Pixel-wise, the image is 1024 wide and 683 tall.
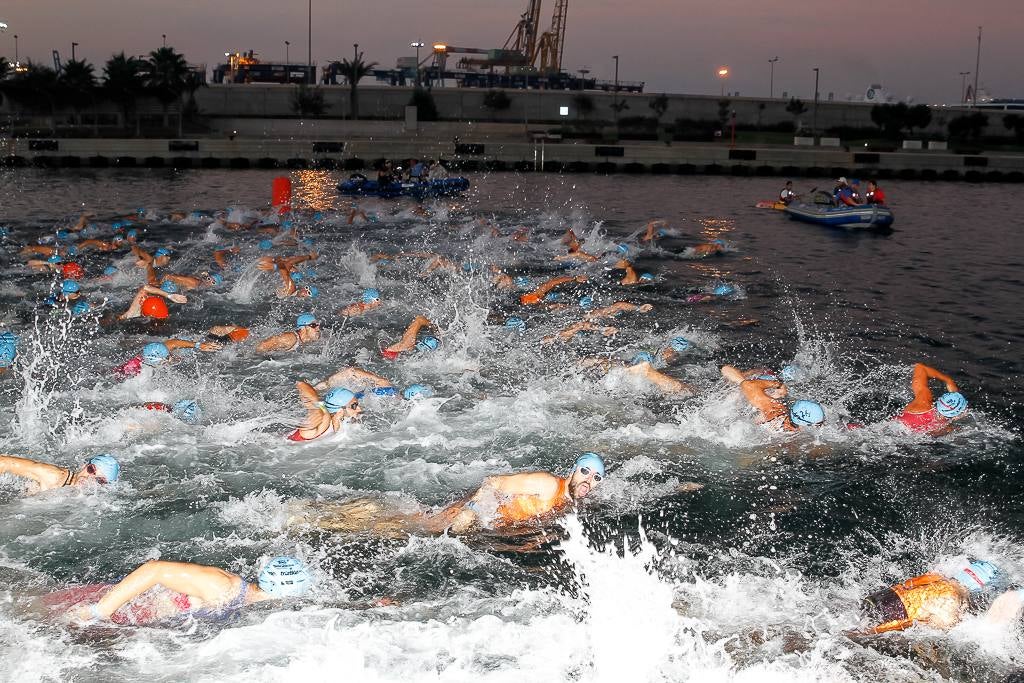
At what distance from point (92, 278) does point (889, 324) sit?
14208 mm

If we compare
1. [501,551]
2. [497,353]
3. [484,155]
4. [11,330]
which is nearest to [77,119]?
[484,155]

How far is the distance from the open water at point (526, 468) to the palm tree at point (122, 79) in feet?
142

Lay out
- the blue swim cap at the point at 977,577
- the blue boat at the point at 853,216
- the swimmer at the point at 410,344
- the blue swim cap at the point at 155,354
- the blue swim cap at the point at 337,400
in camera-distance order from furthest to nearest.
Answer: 1. the blue boat at the point at 853,216
2. the swimmer at the point at 410,344
3. the blue swim cap at the point at 155,354
4. the blue swim cap at the point at 337,400
5. the blue swim cap at the point at 977,577

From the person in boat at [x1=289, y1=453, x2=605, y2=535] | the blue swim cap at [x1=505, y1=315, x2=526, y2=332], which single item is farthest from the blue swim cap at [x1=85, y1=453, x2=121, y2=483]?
the blue swim cap at [x1=505, y1=315, x2=526, y2=332]

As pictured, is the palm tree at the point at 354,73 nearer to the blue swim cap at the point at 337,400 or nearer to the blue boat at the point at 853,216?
Answer: the blue boat at the point at 853,216

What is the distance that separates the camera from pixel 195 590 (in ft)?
19.7

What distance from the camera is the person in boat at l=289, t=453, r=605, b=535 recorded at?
24.6 ft

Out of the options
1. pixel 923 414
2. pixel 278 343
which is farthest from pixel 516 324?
pixel 923 414

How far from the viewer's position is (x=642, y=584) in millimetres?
6402

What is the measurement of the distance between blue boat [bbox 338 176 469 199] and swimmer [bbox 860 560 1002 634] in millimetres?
27004

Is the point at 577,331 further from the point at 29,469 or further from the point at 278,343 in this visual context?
the point at 29,469

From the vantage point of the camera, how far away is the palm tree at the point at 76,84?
183ft

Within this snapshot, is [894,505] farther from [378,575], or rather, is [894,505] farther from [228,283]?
[228,283]

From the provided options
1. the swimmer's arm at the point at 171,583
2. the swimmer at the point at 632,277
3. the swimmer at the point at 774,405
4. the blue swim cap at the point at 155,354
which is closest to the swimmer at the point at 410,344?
the blue swim cap at the point at 155,354
